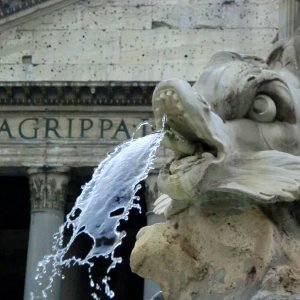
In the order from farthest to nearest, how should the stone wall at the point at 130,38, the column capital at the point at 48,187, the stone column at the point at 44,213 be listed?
the stone wall at the point at 130,38, the column capital at the point at 48,187, the stone column at the point at 44,213

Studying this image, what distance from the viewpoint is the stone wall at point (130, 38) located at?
65.4 ft

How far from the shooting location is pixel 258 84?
2975 millimetres

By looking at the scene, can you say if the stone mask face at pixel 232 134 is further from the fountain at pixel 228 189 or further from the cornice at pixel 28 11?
the cornice at pixel 28 11

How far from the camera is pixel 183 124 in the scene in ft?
9.45

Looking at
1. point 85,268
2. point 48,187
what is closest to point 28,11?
point 48,187

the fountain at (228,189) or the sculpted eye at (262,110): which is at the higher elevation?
the sculpted eye at (262,110)

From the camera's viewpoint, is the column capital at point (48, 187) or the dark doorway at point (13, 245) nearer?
the column capital at point (48, 187)

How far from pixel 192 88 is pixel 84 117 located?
16.6 metres

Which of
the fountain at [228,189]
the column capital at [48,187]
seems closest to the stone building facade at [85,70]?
the column capital at [48,187]

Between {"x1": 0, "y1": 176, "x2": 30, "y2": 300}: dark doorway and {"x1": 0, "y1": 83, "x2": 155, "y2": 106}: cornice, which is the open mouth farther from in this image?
{"x1": 0, "y1": 176, "x2": 30, "y2": 300}: dark doorway

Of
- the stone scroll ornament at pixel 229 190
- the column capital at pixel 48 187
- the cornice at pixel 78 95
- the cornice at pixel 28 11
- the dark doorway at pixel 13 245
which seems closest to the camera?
the stone scroll ornament at pixel 229 190

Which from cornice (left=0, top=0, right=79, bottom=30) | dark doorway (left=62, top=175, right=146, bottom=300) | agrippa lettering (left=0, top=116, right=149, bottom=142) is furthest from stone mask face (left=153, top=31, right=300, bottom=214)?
cornice (left=0, top=0, right=79, bottom=30)

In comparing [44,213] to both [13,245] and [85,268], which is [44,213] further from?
[13,245]

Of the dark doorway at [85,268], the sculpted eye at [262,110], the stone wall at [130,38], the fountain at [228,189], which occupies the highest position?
the stone wall at [130,38]
